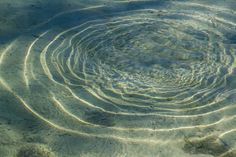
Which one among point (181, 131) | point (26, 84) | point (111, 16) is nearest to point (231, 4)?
point (111, 16)

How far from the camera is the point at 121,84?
4.22 m

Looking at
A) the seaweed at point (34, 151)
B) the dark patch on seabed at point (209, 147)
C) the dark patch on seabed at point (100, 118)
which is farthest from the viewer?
the dark patch on seabed at point (100, 118)

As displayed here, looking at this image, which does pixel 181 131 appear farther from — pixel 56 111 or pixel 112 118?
pixel 56 111

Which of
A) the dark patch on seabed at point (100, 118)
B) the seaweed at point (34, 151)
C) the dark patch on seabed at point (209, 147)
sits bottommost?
the dark patch on seabed at point (209, 147)

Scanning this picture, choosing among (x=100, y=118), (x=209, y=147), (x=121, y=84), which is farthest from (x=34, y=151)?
(x=209, y=147)

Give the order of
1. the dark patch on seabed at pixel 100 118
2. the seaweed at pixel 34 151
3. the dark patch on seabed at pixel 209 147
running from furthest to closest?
the dark patch on seabed at pixel 100 118
the dark patch on seabed at pixel 209 147
the seaweed at pixel 34 151

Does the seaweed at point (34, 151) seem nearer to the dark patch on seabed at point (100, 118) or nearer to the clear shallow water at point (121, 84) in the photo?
the clear shallow water at point (121, 84)

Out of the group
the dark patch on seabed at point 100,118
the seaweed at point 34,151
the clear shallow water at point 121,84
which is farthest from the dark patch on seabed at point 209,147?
the seaweed at point 34,151

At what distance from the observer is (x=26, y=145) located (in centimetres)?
329

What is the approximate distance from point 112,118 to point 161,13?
271cm

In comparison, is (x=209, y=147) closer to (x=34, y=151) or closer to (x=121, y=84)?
(x=121, y=84)

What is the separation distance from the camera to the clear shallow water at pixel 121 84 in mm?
3443

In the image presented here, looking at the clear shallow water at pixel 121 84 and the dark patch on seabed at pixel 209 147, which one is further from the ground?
the clear shallow water at pixel 121 84

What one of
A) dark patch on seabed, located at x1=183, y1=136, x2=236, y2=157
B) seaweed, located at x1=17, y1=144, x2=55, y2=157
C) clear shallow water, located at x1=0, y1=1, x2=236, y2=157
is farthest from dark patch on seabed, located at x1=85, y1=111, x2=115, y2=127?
dark patch on seabed, located at x1=183, y1=136, x2=236, y2=157
